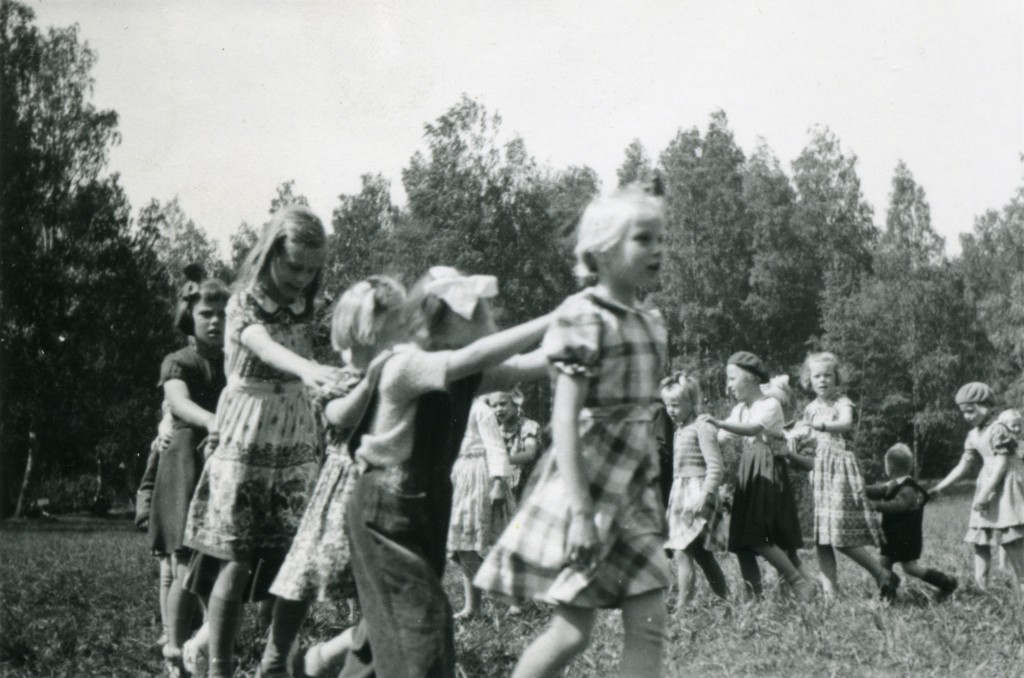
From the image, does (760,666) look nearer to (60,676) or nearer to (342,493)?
(342,493)

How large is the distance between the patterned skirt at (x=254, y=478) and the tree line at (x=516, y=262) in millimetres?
18815

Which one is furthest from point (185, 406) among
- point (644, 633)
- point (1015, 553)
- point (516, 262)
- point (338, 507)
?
point (516, 262)

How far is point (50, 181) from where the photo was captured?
26.4 m

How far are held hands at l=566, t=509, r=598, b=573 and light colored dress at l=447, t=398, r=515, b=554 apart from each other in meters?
4.80

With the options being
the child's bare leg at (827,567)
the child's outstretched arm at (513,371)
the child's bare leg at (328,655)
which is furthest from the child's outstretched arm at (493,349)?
the child's bare leg at (827,567)

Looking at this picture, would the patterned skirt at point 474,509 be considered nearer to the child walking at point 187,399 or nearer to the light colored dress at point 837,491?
the light colored dress at point 837,491

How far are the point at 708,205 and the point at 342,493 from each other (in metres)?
40.0

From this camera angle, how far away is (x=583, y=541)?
3.04 m

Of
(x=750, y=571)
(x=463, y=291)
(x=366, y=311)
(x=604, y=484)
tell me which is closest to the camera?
(x=604, y=484)

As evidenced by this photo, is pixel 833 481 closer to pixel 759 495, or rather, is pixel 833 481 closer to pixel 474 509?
pixel 759 495

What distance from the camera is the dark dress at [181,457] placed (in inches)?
205

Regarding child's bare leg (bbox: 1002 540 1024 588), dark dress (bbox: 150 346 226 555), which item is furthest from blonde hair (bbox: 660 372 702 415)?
dark dress (bbox: 150 346 226 555)

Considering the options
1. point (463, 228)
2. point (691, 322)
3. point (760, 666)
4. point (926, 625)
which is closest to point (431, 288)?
point (760, 666)

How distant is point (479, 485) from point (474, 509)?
0.22 metres
